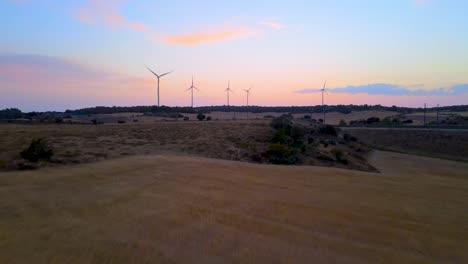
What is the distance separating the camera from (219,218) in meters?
9.72

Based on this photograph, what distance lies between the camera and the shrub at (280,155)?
74.0 ft

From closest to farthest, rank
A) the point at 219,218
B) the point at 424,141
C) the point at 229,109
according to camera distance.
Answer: the point at 219,218 < the point at 424,141 < the point at 229,109

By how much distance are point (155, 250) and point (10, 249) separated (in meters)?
2.41

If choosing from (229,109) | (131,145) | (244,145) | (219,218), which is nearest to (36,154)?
(131,145)

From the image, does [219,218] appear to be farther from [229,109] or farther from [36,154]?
[229,109]

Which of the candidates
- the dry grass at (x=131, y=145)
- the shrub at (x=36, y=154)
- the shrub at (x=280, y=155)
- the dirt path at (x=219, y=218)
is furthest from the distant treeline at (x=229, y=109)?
the dirt path at (x=219, y=218)

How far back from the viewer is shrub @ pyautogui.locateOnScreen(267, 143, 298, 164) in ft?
74.0

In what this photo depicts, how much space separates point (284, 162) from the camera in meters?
22.5

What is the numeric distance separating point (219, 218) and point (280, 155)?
1391 centimetres

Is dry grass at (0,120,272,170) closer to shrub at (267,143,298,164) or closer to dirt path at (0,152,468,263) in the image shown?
shrub at (267,143,298,164)

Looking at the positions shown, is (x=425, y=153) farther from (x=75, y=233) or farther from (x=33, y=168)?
(x=75, y=233)

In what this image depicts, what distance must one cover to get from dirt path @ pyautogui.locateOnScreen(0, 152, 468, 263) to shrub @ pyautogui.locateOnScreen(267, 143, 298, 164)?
23.3 feet

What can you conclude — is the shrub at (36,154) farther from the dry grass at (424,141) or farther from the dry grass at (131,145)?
the dry grass at (424,141)

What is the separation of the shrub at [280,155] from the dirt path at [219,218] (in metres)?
7.11
